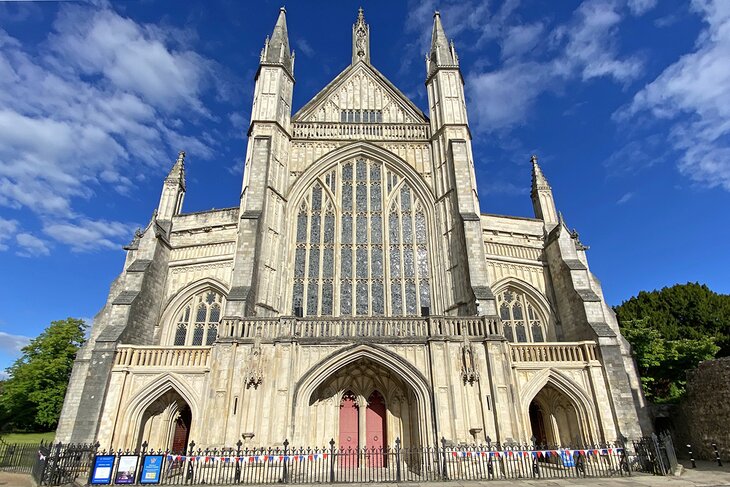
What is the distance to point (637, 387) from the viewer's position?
1677 cm

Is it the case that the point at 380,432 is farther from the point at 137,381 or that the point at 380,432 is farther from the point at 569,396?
the point at 137,381

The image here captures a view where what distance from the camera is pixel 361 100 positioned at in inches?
925

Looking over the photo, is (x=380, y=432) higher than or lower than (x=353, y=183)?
lower

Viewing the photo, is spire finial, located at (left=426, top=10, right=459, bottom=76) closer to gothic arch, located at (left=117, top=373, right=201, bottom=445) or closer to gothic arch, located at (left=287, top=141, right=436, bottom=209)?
gothic arch, located at (left=287, top=141, right=436, bottom=209)

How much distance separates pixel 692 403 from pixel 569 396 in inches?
258

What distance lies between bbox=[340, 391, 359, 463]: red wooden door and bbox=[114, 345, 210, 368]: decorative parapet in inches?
209

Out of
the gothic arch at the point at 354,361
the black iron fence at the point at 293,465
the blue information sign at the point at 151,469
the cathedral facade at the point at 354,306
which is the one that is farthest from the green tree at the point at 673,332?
the blue information sign at the point at 151,469

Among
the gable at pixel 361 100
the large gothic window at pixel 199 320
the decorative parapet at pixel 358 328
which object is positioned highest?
the gable at pixel 361 100

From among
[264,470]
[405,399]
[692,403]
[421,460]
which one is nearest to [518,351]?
[405,399]

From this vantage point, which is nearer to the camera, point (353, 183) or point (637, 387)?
point (637, 387)

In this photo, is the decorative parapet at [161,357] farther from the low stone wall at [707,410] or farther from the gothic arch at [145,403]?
the low stone wall at [707,410]

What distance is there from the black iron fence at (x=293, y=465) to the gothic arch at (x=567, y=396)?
60.6 inches

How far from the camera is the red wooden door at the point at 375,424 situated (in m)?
14.5

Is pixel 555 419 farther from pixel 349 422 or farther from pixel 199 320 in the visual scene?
pixel 199 320
